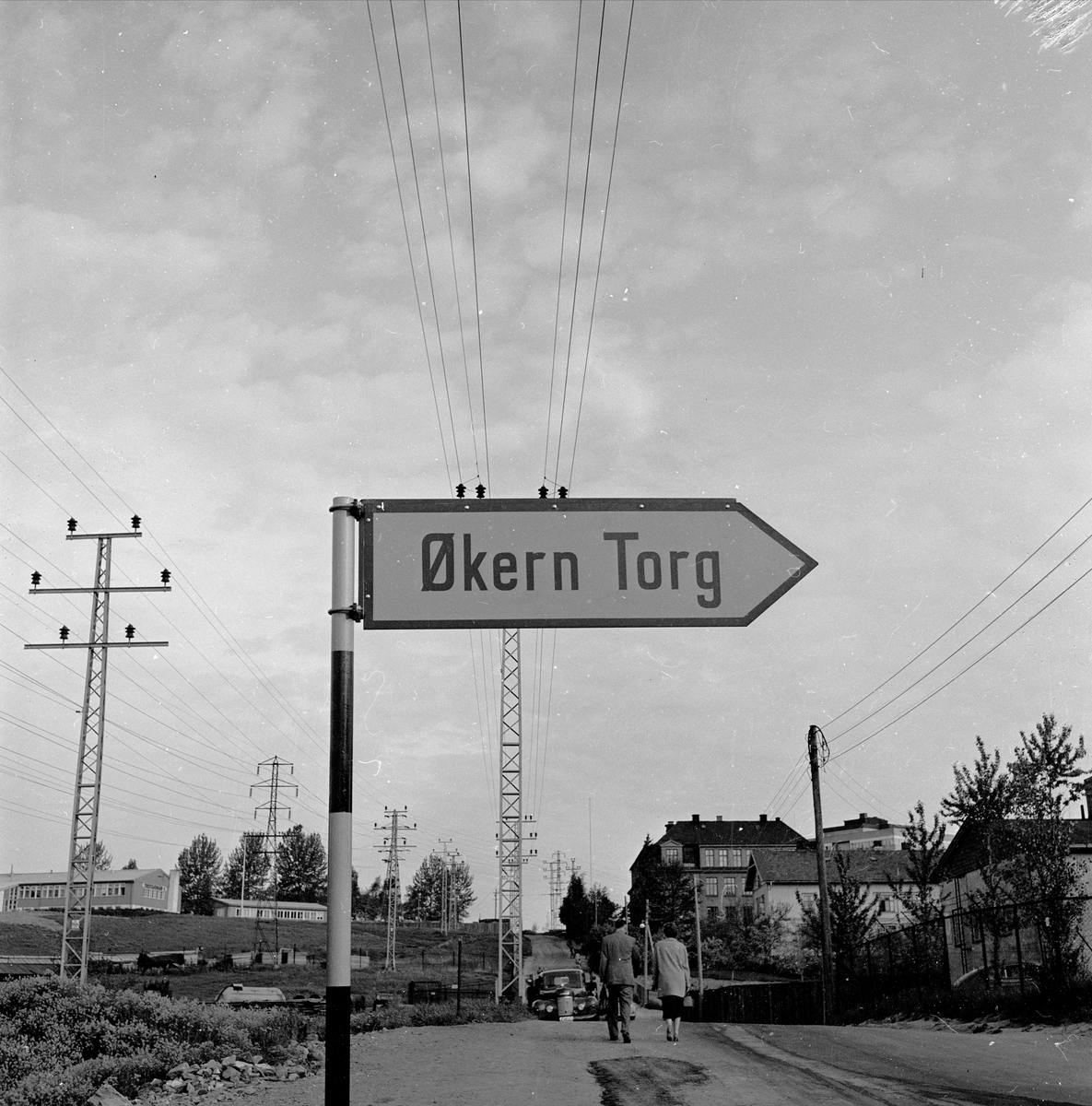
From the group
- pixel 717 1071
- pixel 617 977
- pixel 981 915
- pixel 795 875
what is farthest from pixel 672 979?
pixel 795 875

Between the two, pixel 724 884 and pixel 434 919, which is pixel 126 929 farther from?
pixel 434 919

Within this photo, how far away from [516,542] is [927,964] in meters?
25.2

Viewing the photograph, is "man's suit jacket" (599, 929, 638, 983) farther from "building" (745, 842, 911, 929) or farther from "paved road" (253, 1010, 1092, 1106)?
"building" (745, 842, 911, 929)

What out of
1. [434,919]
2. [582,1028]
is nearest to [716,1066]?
[582,1028]

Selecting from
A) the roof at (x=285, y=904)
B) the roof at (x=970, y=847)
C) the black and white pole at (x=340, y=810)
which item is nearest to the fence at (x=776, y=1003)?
the roof at (x=970, y=847)

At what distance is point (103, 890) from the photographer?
139250mm

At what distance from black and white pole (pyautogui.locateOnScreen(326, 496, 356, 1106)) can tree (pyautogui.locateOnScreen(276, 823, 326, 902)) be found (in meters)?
143

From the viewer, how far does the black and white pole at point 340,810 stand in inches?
152

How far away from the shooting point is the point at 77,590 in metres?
40.1

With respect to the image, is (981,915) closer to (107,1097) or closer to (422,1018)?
(422,1018)

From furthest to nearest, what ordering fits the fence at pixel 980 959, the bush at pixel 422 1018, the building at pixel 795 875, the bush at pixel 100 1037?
the building at pixel 795 875, the fence at pixel 980 959, the bush at pixel 422 1018, the bush at pixel 100 1037

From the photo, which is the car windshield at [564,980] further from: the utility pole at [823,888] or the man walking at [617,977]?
the man walking at [617,977]

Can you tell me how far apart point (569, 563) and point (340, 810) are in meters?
1.27

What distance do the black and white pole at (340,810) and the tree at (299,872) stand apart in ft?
468
